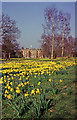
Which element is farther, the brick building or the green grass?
the brick building

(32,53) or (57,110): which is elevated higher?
(32,53)

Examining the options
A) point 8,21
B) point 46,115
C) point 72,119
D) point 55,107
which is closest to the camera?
point 72,119

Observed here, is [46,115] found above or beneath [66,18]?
beneath

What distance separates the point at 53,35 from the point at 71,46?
10.6m

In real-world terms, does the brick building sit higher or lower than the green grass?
higher

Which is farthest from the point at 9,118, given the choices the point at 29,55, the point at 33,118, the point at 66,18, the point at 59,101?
the point at 29,55

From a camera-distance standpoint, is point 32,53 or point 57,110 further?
point 32,53

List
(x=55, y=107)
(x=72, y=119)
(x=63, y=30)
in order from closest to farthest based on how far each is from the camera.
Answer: (x=72, y=119) → (x=55, y=107) → (x=63, y=30)

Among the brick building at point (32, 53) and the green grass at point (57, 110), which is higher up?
→ the brick building at point (32, 53)

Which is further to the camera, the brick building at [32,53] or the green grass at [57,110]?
the brick building at [32,53]

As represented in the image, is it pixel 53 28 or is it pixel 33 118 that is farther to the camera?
pixel 53 28

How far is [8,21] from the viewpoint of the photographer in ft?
61.3

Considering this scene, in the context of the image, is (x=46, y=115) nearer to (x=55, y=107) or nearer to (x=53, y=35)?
(x=55, y=107)

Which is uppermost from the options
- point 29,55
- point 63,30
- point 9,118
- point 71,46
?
point 63,30
